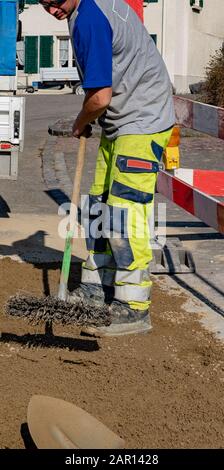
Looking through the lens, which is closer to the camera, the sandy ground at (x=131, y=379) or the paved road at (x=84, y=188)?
the sandy ground at (x=131, y=379)

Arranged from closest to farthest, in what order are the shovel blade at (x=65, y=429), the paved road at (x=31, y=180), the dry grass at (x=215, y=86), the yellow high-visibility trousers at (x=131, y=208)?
1. the shovel blade at (x=65, y=429)
2. the yellow high-visibility trousers at (x=131, y=208)
3. the paved road at (x=31, y=180)
4. the dry grass at (x=215, y=86)

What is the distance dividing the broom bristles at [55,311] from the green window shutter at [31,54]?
115ft

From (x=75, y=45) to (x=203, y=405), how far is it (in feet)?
6.35

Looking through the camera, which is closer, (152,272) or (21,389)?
(21,389)

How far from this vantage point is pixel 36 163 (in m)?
12.8

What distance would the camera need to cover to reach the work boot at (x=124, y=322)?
4.85 m

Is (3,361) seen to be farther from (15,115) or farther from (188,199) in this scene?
(15,115)

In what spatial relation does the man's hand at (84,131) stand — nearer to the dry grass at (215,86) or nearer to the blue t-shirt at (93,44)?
the blue t-shirt at (93,44)

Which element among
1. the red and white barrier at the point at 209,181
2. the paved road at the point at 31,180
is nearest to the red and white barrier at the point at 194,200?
the red and white barrier at the point at 209,181

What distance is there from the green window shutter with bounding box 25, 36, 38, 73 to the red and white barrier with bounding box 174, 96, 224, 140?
32.8m

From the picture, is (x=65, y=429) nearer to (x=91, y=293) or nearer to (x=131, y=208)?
(x=131, y=208)

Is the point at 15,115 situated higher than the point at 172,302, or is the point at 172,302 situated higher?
the point at 15,115

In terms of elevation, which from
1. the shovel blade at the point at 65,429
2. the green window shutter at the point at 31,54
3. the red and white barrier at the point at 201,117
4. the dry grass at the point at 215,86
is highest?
the red and white barrier at the point at 201,117

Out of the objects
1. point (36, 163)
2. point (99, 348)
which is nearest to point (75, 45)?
point (99, 348)
